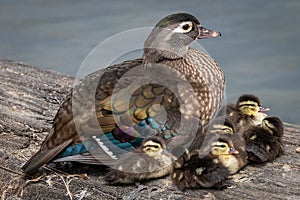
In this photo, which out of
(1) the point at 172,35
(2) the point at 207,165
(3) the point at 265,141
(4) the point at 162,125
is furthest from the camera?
(1) the point at 172,35

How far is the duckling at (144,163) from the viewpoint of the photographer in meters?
3.43

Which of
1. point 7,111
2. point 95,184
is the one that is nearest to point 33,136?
point 7,111

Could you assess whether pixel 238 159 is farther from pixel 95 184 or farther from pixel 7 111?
pixel 7 111

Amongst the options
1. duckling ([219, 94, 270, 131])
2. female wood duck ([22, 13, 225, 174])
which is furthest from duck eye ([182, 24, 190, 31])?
duckling ([219, 94, 270, 131])

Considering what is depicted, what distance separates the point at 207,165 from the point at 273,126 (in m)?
0.60

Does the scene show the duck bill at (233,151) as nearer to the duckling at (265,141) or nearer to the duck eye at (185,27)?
the duckling at (265,141)

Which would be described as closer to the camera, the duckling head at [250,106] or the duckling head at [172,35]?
the duckling head at [172,35]

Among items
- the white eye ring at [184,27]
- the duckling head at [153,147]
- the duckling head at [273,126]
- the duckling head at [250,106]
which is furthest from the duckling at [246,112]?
the duckling head at [153,147]

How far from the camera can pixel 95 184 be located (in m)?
3.54

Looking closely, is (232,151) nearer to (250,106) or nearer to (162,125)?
(162,125)

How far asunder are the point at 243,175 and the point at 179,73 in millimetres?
720

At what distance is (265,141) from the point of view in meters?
3.69

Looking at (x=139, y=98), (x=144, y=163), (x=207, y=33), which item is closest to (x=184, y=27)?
(x=207, y=33)

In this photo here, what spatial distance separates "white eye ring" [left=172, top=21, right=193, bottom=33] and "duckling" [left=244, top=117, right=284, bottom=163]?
702mm
